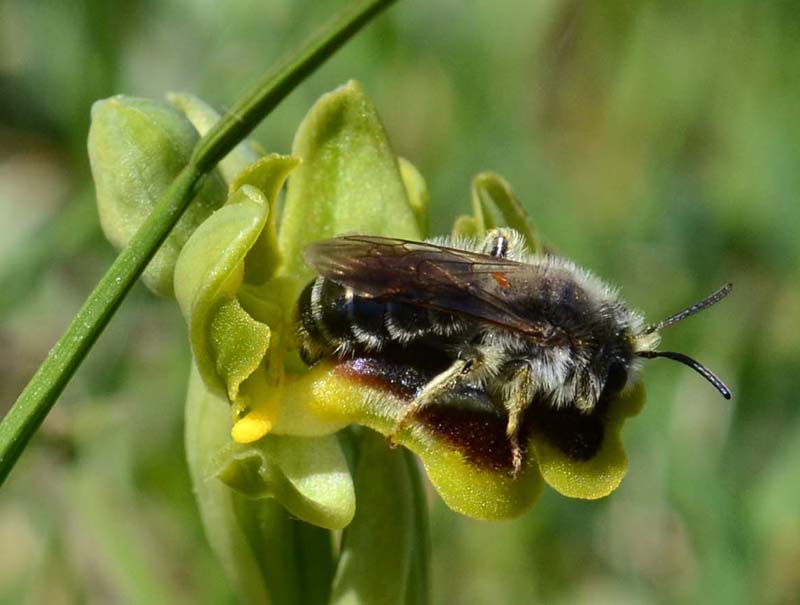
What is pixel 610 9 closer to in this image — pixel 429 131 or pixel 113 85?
pixel 429 131

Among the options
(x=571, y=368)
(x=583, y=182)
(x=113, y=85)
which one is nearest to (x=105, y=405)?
(x=113, y=85)

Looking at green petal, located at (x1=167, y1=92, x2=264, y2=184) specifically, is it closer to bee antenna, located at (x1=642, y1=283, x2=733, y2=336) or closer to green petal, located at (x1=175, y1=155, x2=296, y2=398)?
green petal, located at (x1=175, y1=155, x2=296, y2=398)

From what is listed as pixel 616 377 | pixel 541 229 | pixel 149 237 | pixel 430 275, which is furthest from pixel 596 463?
pixel 541 229

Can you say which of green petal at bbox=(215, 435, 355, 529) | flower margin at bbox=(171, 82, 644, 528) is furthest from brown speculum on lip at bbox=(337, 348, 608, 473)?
green petal at bbox=(215, 435, 355, 529)

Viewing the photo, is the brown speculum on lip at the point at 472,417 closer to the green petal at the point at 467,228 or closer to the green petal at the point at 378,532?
the green petal at the point at 378,532

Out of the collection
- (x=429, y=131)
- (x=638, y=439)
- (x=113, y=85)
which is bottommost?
(x=638, y=439)

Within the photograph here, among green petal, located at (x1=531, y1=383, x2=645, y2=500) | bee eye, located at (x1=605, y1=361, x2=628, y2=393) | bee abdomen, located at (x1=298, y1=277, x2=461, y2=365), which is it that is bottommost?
green petal, located at (x1=531, y1=383, x2=645, y2=500)

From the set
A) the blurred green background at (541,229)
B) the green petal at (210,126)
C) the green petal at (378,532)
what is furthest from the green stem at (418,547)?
the blurred green background at (541,229)
